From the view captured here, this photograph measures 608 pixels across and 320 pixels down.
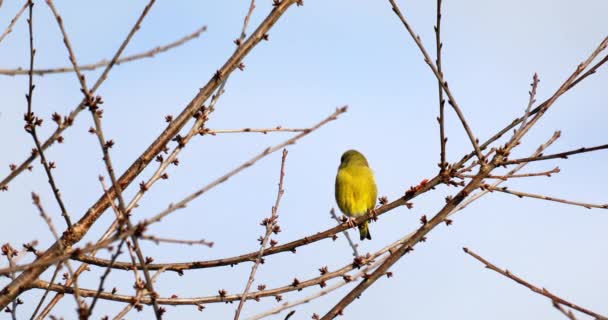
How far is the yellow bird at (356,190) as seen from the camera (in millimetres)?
9938

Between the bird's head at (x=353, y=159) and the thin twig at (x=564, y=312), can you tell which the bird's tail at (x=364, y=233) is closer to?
the bird's head at (x=353, y=159)

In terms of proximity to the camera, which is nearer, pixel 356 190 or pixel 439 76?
pixel 439 76

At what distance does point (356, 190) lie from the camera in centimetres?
1004

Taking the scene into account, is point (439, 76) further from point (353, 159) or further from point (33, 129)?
point (353, 159)

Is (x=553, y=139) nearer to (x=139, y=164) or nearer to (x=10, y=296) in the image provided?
(x=139, y=164)

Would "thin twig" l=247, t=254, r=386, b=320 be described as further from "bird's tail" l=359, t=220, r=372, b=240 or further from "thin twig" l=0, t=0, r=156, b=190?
"bird's tail" l=359, t=220, r=372, b=240

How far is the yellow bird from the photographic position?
9.94 m

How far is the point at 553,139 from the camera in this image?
14.4 ft

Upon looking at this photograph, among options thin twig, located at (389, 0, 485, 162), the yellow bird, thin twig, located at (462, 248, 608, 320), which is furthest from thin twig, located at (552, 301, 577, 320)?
the yellow bird

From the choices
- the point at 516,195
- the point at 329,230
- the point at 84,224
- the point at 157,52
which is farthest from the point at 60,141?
the point at 516,195

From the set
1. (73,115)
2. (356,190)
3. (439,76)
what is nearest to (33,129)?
(73,115)

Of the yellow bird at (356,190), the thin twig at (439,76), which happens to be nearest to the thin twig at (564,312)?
the thin twig at (439,76)

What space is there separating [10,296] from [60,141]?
94cm

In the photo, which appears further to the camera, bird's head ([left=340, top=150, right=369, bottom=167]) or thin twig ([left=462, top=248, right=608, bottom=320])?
bird's head ([left=340, top=150, right=369, bottom=167])
